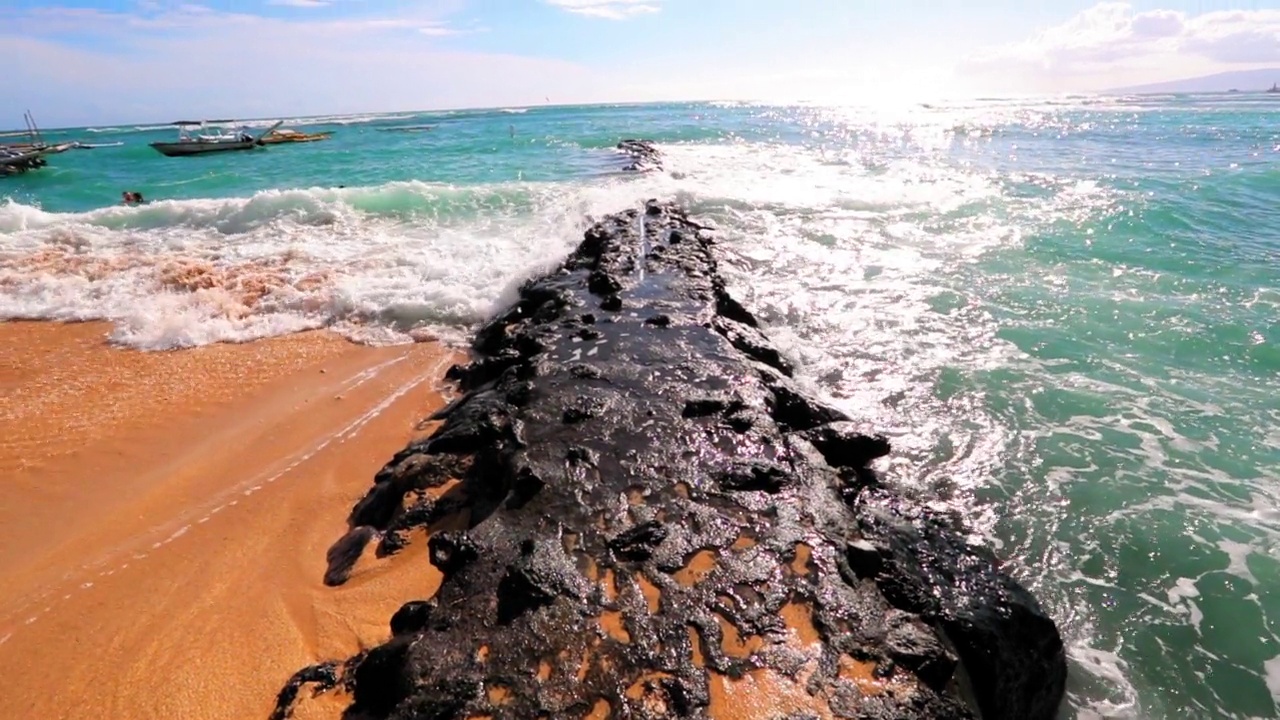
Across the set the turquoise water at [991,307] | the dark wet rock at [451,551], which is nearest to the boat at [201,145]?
the turquoise water at [991,307]

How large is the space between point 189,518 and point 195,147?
44.2 meters

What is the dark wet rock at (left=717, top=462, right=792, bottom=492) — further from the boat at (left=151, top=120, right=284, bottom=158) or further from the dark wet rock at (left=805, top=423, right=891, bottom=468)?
the boat at (left=151, top=120, right=284, bottom=158)

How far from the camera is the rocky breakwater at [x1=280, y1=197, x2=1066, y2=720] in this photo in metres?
2.98

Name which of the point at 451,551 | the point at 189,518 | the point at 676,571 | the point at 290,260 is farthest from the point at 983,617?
the point at 290,260

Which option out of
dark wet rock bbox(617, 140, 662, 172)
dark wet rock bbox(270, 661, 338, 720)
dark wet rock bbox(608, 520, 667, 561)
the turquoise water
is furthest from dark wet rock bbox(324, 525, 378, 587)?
dark wet rock bbox(617, 140, 662, 172)

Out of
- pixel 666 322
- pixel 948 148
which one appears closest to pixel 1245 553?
pixel 666 322

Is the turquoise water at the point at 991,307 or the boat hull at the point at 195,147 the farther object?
the boat hull at the point at 195,147

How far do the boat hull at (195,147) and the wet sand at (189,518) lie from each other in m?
37.9

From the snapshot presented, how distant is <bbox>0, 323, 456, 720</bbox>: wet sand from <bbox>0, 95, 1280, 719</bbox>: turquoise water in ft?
4.73

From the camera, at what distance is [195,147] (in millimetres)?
38750

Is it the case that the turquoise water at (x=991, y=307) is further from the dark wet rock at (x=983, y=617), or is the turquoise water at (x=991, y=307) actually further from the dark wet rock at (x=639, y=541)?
the dark wet rock at (x=639, y=541)

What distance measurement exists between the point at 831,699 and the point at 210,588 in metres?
4.15

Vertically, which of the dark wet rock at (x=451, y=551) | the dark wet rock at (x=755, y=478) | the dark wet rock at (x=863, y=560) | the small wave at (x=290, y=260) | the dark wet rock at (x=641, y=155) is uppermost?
the dark wet rock at (x=641, y=155)

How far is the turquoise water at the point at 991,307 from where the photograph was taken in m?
4.59
